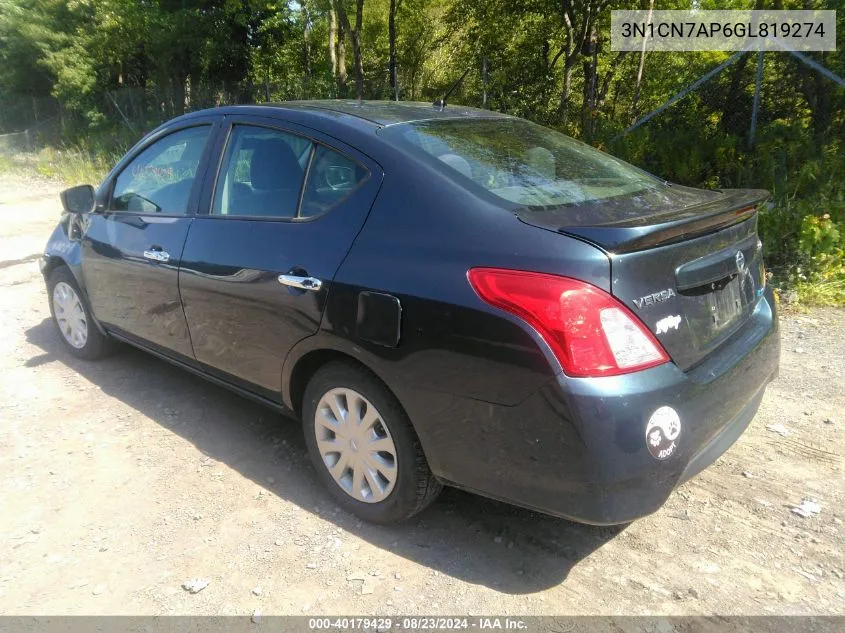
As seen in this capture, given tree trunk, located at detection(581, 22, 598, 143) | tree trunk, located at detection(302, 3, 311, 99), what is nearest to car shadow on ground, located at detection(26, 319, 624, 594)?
tree trunk, located at detection(581, 22, 598, 143)

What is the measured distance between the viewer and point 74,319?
4820 mm

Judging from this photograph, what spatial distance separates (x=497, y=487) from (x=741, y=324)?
1.24 metres

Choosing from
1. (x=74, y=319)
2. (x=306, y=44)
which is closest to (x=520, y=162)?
(x=74, y=319)

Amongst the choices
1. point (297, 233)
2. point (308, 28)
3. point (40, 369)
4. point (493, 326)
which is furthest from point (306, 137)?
point (308, 28)

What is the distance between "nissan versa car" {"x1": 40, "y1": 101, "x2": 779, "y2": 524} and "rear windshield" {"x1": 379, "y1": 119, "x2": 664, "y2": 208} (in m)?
0.02

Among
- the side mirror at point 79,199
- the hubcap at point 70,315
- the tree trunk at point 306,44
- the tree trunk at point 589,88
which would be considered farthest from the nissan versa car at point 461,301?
the tree trunk at point 306,44

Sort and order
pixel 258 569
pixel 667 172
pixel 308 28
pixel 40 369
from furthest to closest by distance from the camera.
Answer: pixel 308 28, pixel 667 172, pixel 40 369, pixel 258 569

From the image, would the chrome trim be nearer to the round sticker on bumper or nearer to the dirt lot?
the dirt lot

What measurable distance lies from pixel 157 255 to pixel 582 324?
101 inches

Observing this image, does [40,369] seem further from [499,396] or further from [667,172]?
[667,172]

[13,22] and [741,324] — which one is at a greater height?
[13,22]

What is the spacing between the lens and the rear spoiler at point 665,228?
2119 mm

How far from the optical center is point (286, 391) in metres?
3.09

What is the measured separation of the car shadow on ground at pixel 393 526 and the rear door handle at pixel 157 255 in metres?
0.99
